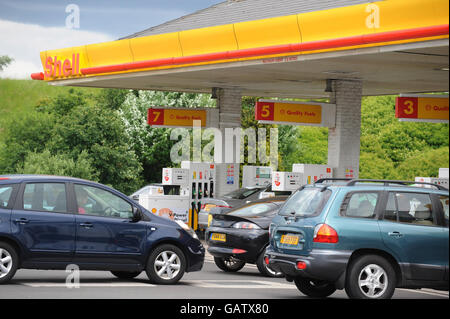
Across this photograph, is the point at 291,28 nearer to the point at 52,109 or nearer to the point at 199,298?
the point at 199,298

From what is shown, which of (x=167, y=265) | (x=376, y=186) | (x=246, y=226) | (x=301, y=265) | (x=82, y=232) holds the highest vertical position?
(x=376, y=186)

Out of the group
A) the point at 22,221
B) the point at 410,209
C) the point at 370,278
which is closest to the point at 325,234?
the point at 370,278

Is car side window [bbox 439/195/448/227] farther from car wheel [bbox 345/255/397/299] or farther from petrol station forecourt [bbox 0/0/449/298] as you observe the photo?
petrol station forecourt [bbox 0/0/449/298]

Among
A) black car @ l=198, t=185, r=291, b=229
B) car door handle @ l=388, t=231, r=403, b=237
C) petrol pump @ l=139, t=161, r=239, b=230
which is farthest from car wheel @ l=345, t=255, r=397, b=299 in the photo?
Result: petrol pump @ l=139, t=161, r=239, b=230

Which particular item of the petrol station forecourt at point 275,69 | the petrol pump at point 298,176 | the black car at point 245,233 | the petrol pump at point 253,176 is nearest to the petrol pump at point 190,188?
the petrol station forecourt at point 275,69

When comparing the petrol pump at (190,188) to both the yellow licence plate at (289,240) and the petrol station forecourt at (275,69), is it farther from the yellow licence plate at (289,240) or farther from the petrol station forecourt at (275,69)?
the yellow licence plate at (289,240)

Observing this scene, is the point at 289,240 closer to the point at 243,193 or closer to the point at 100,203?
the point at 100,203

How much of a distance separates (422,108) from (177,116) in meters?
8.50

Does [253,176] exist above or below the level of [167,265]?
above

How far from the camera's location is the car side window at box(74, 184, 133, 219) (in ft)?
43.7

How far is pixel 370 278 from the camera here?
11.8 m

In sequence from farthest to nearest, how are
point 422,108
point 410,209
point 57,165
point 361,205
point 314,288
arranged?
point 57,165
point 422,108
point 314,288
point 410,209
point 361,205

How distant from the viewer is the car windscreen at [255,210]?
16389 millimetres

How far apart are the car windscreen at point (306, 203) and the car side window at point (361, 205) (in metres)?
0.31
